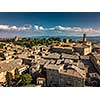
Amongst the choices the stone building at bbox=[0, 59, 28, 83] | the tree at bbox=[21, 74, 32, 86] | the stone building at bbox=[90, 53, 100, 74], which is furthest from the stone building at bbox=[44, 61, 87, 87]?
the stone building at bbox=[0, 59, 28, 83]

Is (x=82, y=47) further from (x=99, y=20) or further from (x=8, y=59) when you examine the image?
(x=8, y=59)

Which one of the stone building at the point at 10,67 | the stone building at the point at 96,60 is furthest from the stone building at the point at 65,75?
the stone building at the point at 10,67

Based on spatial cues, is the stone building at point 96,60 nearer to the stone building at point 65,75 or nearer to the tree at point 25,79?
the stone building at point 65,75

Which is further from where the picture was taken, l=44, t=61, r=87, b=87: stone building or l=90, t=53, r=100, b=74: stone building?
l=90, t=53, r=100, b=74: stone building

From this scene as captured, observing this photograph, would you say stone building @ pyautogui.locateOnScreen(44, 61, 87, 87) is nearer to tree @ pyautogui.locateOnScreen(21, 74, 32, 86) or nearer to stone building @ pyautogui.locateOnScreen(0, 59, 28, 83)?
tree @ pyautogui.locateOnScreen(21, 74, 32, 86)

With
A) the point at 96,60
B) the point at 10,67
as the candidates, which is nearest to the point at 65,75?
the point at 96,60

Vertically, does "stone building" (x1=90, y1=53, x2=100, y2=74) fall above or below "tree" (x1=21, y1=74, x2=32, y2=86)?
above

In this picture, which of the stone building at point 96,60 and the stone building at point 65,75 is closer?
the stone building at point 65,75

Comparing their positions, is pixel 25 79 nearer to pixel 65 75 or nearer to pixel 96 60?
pixel 65 75

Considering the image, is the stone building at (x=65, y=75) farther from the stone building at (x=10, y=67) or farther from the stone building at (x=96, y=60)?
the stone building at (x=10, y=67)

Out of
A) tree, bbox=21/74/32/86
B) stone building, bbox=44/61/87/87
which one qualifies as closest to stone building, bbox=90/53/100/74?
stone building, bbox=44/61/87/87

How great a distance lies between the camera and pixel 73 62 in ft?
13.3

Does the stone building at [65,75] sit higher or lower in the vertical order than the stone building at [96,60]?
lower

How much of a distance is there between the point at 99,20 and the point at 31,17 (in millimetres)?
1193
